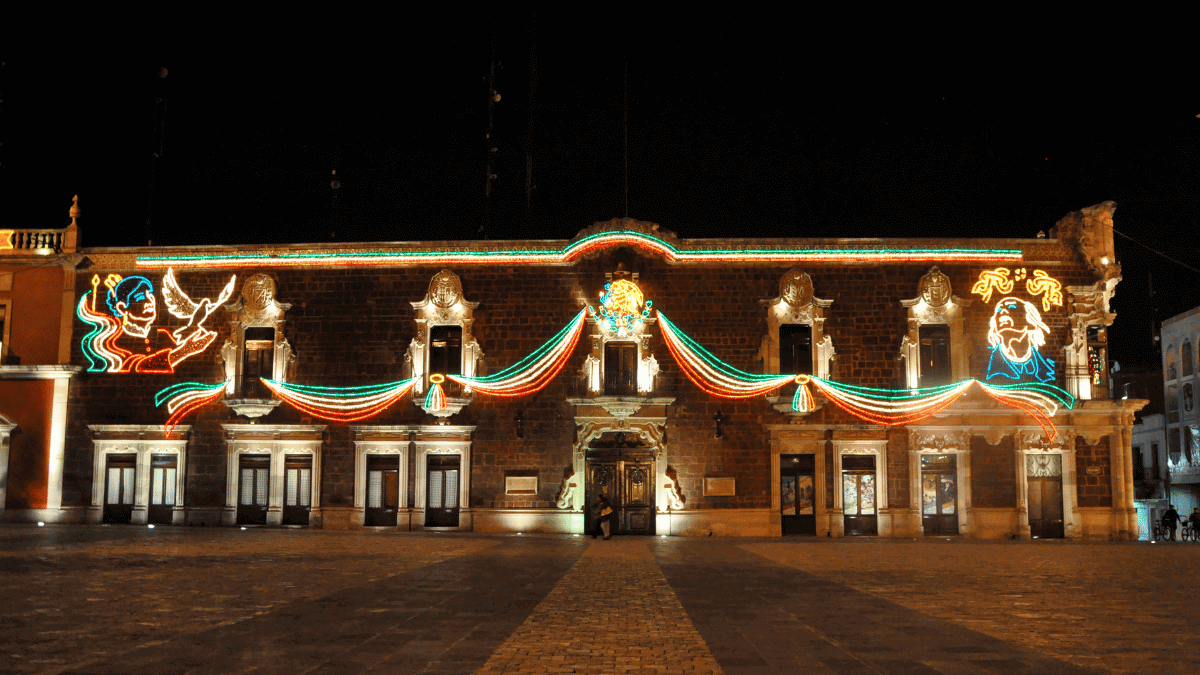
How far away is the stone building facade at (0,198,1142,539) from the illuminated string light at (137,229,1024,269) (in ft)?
0.22

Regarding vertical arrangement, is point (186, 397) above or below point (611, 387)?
below

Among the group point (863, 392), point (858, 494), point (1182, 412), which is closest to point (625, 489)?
point (858, 494)

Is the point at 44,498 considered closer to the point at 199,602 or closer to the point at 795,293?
the point at 199,602

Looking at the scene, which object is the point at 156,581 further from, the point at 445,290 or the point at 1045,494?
the point at 1045,494

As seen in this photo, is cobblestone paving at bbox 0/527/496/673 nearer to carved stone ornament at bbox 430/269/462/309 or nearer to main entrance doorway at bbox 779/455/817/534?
carved stone ornament at bbox 430/269/462/309

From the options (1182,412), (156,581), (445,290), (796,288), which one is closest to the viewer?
(156,581)

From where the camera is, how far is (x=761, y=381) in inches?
1072

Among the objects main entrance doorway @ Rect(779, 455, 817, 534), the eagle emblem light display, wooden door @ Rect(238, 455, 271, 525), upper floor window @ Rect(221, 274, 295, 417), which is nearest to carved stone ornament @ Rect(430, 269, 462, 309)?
the eagle emblem light display

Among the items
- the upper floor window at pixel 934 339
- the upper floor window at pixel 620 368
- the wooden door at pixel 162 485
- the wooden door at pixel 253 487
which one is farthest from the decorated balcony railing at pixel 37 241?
the upper floor window at pixel 934 339

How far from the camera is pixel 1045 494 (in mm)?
26906

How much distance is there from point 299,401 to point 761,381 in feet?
44.9

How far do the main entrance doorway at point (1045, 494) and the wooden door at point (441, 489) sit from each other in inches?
652

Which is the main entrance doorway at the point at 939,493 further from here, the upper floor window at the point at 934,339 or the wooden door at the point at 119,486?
the wooden door at the point at 119,486

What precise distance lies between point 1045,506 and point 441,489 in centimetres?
1747
